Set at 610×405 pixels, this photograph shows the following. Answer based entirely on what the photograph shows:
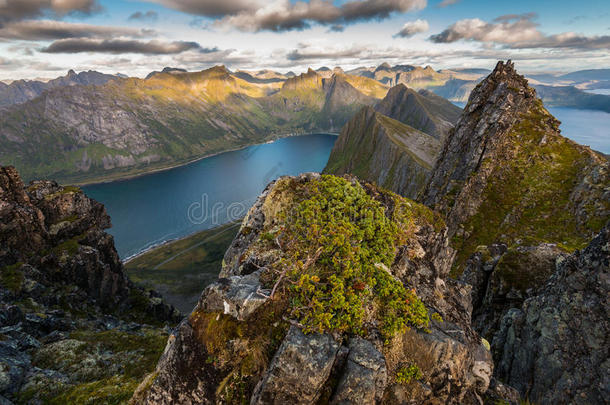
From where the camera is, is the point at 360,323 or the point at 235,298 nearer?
the point at 360,323

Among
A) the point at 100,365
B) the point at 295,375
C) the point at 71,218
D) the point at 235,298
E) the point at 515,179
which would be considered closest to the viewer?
the point at 295,375

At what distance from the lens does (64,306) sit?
5394cm

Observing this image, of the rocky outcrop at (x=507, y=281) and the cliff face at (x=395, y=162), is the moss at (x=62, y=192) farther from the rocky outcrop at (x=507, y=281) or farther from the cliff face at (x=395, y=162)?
the cliff face at (x=395, y=162)

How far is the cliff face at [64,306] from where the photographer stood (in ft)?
Result: 77.0

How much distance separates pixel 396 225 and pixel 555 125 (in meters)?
55.5

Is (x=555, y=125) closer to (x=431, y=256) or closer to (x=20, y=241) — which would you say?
(x=431, y=256)

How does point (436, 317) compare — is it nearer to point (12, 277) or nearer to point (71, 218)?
point (12, 277)

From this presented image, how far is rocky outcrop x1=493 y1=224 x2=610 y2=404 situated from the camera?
15664 millimetres

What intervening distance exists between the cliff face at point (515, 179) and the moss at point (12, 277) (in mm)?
77282

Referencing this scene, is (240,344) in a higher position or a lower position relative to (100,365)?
higher

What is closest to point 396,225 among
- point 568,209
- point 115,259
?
point 568,209

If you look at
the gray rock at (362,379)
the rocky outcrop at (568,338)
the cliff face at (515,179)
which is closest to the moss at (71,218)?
the gray rock at (362,379)

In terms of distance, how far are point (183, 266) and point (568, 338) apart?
556ft

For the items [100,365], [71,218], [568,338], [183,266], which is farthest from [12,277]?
[183,266]
